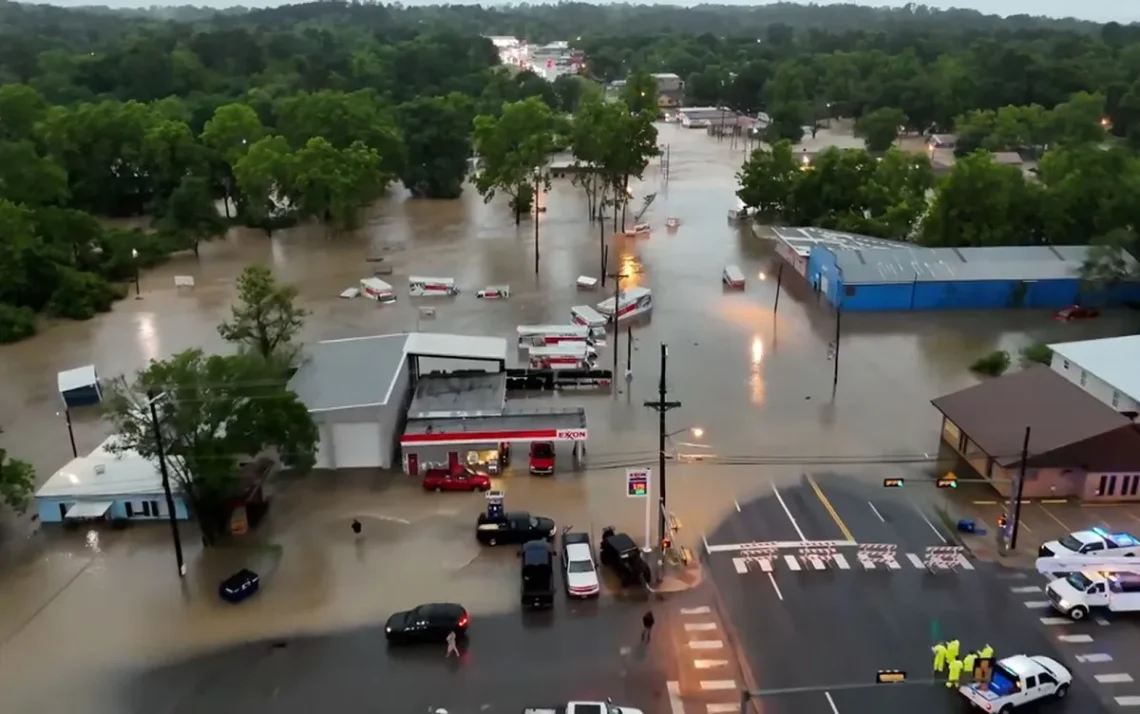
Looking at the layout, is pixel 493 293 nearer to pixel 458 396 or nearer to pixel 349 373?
pixel 458 396

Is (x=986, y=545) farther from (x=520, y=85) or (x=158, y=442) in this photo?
(x=520, y=85)

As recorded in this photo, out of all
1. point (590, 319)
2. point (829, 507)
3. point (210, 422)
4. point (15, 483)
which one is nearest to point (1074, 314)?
point (590, 319)

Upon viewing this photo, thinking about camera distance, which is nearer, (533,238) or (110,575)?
(110,575)

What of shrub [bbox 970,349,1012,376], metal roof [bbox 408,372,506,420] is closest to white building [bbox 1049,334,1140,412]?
shrub [bbox 970,349,1012,376]

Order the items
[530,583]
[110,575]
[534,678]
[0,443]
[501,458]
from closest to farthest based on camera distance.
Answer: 1. [534,678]
2. [530,583]
3. [110,575]
4. [501,458]
5. [0,443]

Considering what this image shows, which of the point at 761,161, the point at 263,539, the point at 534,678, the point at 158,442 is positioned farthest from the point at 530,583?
the point at 761,161

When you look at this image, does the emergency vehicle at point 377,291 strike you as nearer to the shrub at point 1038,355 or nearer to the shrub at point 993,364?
the shrub at point 993,364

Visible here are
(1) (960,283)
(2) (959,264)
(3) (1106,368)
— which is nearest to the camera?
(3) (1106,368)
